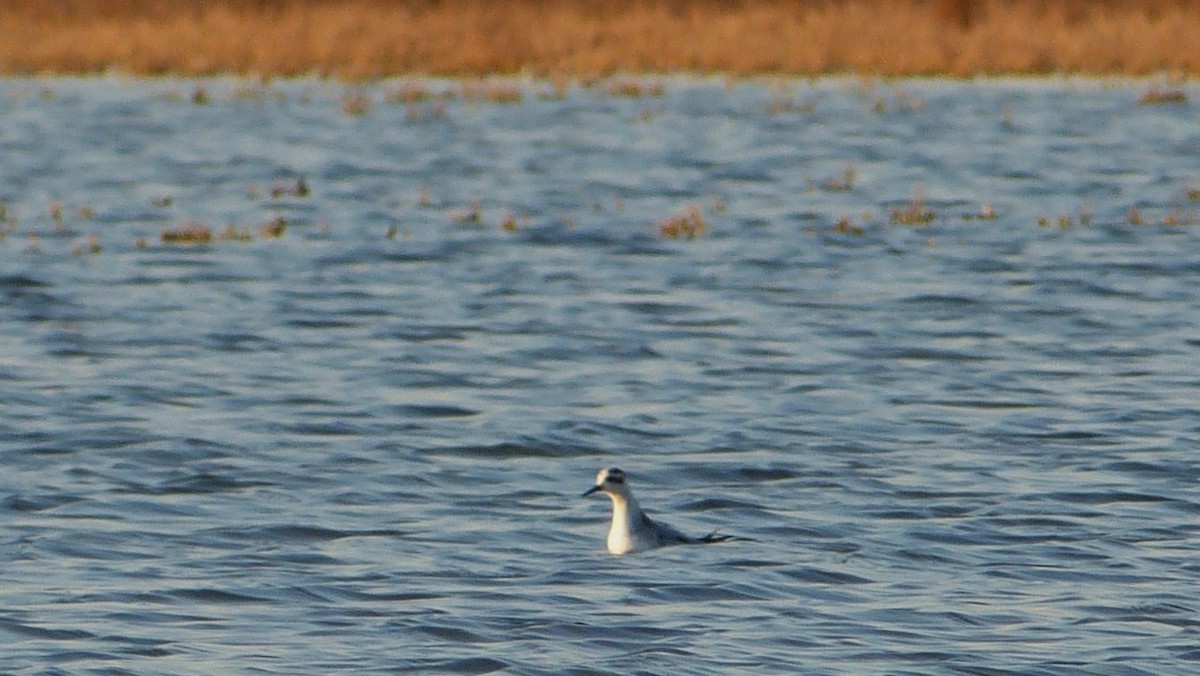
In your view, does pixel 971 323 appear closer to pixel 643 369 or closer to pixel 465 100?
pixel 643 369

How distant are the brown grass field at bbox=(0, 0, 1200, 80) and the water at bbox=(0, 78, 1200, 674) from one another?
1052cm

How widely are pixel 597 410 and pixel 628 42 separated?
1170 inches

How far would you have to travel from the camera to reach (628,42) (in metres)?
44.8

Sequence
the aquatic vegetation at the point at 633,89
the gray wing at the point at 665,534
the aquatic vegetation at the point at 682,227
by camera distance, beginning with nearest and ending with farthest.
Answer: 1. the gray wing at the point at 665,534
2. the aquatic vegetation at the point at 682,227
3. the aquatic vegetation at the point at 633,89

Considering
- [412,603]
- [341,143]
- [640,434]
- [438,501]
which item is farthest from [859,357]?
[341,143]

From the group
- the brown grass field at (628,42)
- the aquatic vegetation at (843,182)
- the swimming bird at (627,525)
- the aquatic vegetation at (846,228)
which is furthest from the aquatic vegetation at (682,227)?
the brown grass field at (628,42)

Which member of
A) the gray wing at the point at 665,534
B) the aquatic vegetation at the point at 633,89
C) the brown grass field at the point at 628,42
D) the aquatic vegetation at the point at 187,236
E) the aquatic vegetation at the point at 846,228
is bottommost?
the gray wing at the point at 665,534

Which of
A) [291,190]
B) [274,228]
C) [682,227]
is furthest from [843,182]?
[274,228]

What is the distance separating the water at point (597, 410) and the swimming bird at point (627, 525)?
15 cm

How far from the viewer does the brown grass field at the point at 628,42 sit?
4297 cm

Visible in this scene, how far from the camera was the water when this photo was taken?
400 inches

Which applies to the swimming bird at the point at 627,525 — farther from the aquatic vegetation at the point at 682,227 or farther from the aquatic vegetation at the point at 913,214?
the aquatic vegetation at the point at 913,214

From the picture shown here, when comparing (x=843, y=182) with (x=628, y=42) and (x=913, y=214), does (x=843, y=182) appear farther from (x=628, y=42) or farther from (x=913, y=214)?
(x=628, y=42)

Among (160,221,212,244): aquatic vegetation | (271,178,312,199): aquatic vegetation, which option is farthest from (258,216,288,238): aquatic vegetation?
(271,178,312,199): aquatic vegetation
